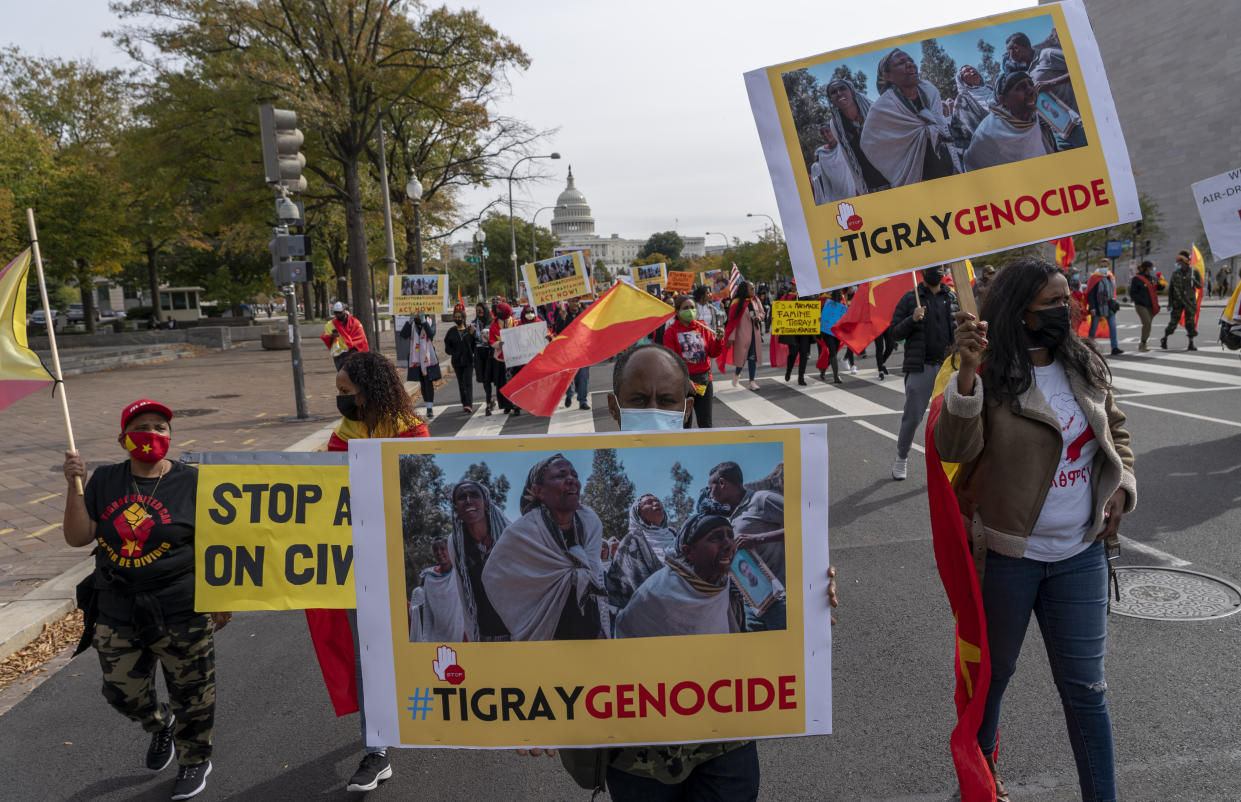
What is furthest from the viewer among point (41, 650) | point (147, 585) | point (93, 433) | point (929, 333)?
point (93, 433)

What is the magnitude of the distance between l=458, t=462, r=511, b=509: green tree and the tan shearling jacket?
140 centimetres

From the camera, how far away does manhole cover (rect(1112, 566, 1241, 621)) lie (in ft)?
14.8

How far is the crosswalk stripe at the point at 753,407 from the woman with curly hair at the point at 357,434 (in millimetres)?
8068

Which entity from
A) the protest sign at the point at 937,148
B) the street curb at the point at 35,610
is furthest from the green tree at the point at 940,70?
the street curb at the point at 35,610

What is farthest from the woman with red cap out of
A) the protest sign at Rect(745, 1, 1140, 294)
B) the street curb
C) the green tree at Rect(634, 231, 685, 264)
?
the green tree at Rect(634, 231, 685, 264)

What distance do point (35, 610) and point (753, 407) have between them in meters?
9.60

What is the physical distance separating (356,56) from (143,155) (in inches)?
265

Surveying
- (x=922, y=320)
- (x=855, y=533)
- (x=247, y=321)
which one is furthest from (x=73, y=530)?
(x=247, y=321)

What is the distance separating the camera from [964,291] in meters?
2.70

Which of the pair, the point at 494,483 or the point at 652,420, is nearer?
the point at 494,483

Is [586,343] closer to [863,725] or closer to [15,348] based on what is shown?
[863,725]

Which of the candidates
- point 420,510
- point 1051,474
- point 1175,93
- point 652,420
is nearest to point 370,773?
point 420,510

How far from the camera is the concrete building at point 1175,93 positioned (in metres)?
55.0

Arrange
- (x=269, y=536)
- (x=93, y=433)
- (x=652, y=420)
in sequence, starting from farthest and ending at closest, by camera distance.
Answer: (x=93, y=433), (x=269, y=536), (x=652, y=420)
